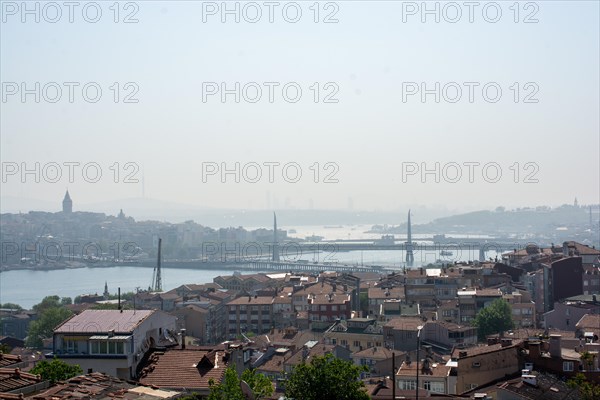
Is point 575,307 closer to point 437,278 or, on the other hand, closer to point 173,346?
point 437,278

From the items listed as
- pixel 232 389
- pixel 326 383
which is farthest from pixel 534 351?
pixel 232 389

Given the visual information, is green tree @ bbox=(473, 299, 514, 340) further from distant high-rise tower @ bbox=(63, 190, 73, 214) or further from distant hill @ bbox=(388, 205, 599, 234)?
distant high-rise tower @ bbox=(63, 190, 73, 214)

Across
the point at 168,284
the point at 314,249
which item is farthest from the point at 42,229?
the point at 168,284

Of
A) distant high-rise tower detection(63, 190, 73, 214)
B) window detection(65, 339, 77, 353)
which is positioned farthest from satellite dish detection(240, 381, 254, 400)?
distant high-rise tower detection(63, 190, 73, 214)

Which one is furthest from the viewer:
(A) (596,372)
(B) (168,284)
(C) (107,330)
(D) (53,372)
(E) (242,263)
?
(E) (242,263)

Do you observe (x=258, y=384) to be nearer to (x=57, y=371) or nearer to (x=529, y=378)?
(x=57, y=371)

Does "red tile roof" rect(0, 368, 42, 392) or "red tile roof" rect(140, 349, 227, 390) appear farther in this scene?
"red tile roof" rect(140, 349, 227, 390)
